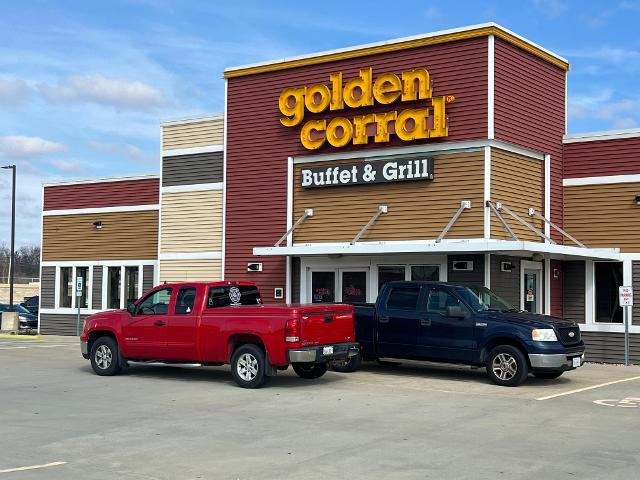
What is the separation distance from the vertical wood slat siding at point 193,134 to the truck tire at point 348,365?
9.47 m

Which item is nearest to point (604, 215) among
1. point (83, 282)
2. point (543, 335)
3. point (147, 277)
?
point (543, 335)

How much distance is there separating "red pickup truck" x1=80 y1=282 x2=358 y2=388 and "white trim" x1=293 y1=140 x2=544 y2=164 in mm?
6004

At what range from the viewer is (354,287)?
21.7m

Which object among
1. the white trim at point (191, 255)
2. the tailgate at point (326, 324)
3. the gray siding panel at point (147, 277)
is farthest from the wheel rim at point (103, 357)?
the gray siding panel at point (147, 277)

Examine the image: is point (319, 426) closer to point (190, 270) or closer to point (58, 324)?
point (190, 270)

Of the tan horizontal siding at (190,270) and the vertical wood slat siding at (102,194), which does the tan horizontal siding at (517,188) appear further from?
the vertical wood slat siding at (102,194)

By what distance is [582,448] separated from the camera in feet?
31.9

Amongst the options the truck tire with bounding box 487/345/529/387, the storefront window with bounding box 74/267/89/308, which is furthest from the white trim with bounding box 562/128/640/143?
the storefront window with bounding box 74/267/89/308

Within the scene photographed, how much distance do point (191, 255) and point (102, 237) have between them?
17.2ft

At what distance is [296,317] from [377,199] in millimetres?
7330

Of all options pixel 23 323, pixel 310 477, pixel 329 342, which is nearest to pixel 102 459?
pixel 310 477

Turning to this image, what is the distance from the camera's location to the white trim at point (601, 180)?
20.8 metres

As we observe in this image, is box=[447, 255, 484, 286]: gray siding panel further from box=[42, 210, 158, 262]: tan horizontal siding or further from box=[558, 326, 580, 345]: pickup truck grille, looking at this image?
box=[42, 210, 158, 262]: tan horizontal siding

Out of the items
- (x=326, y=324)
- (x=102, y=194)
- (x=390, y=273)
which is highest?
(x=102, y=194)
